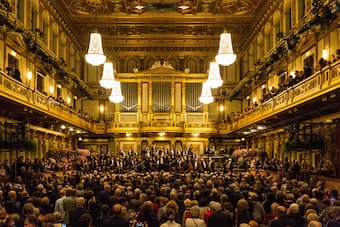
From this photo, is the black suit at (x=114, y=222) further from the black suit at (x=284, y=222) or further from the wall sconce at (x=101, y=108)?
the wall sconce at (x=101, y=108)

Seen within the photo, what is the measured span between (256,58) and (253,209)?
86.5 feet

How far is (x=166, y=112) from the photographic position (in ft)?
133

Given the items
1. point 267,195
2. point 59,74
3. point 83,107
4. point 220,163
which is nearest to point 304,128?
point 220,163

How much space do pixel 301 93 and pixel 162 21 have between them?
19.5 metres

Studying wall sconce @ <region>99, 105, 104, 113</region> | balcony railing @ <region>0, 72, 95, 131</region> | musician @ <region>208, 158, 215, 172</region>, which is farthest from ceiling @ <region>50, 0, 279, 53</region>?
musician @ <region>208, 158, 215, 172</region>

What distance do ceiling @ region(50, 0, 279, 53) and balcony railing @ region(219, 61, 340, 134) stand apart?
7.34m

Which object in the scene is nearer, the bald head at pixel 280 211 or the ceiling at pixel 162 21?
the bald head at pixel 280 211

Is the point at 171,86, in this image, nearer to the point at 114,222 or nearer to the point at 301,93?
the point at 301,93

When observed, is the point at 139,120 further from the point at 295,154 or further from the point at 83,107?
the point at 295,154

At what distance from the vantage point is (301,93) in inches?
782

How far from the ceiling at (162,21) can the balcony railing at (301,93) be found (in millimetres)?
7345

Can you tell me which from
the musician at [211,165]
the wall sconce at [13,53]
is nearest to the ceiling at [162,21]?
the wall sconce at [13,53]

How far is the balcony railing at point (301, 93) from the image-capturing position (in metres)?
16.5

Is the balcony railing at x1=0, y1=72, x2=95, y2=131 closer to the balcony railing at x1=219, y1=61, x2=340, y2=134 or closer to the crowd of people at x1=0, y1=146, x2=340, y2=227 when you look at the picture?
the crowd of people at x1=0, y1=146, x2=340, y2=227
